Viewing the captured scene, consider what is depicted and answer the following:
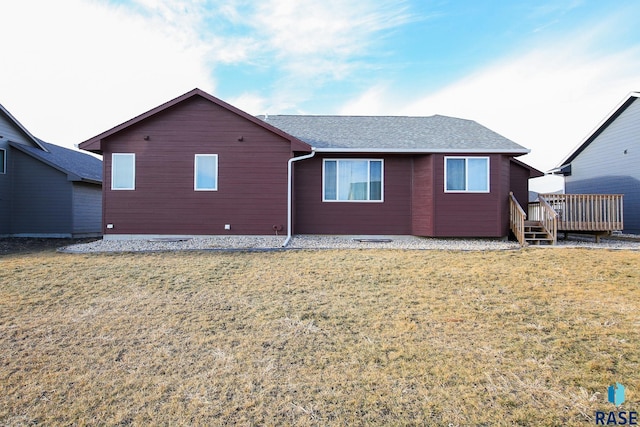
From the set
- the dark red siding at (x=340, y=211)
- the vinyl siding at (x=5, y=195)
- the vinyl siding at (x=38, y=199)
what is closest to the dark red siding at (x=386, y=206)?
the dark red siding at (x=340, y=211)

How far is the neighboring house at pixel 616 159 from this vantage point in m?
14.5

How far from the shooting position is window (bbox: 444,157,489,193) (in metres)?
11.3

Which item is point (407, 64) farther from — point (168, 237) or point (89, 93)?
point (89, 93)

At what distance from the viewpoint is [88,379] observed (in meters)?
3.32

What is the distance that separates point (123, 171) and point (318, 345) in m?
9.82

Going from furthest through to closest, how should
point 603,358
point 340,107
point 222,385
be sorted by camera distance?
point 340,107 → point 603,358 → point 222,385

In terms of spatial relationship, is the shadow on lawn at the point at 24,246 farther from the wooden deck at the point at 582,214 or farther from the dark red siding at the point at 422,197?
the wooden deck at the point at 582,214

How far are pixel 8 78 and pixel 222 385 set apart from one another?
18349mm

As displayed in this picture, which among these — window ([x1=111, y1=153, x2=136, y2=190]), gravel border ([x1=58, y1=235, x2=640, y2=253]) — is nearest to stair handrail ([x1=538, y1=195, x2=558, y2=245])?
gravel border ([x1=58, y1=235, x2=640, y2=253])

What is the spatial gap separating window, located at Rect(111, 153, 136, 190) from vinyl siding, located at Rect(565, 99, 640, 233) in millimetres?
18418

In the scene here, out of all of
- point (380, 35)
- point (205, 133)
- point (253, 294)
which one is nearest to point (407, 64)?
point (380, 35)

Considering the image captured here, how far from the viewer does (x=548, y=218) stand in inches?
420

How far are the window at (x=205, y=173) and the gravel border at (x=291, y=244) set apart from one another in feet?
5.21

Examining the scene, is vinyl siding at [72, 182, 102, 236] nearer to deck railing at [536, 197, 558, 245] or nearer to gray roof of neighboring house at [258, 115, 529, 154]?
gray roof of neighboring house at [258, 115, 529, 154]
